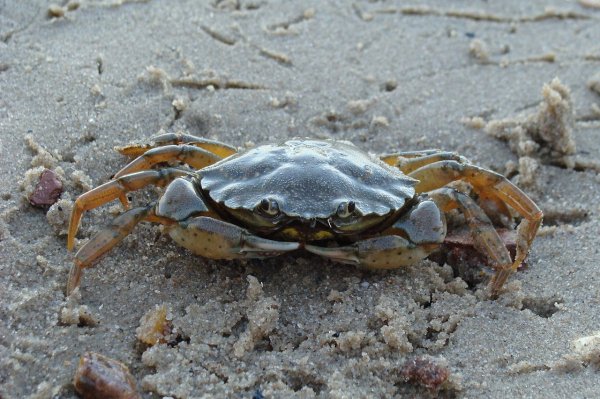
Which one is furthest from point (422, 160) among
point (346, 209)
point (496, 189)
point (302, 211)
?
point (302, 211)

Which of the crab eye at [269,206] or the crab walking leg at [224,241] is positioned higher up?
the crab eye at [269,206]

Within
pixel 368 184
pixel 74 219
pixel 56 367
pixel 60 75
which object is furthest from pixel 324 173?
pixel 60 75

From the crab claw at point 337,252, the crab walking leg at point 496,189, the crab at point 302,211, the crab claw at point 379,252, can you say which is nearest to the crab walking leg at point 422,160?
the crab walking leg at point 496,189

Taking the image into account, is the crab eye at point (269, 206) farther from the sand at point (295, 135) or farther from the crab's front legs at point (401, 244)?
the sand at point (295, 135)

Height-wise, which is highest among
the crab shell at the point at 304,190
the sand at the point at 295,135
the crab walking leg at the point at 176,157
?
the crab shell at the point at 304,190

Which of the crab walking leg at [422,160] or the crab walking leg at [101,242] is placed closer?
the crab walking leg at [101,242]

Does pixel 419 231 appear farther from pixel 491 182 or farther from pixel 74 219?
pixel 74 219
